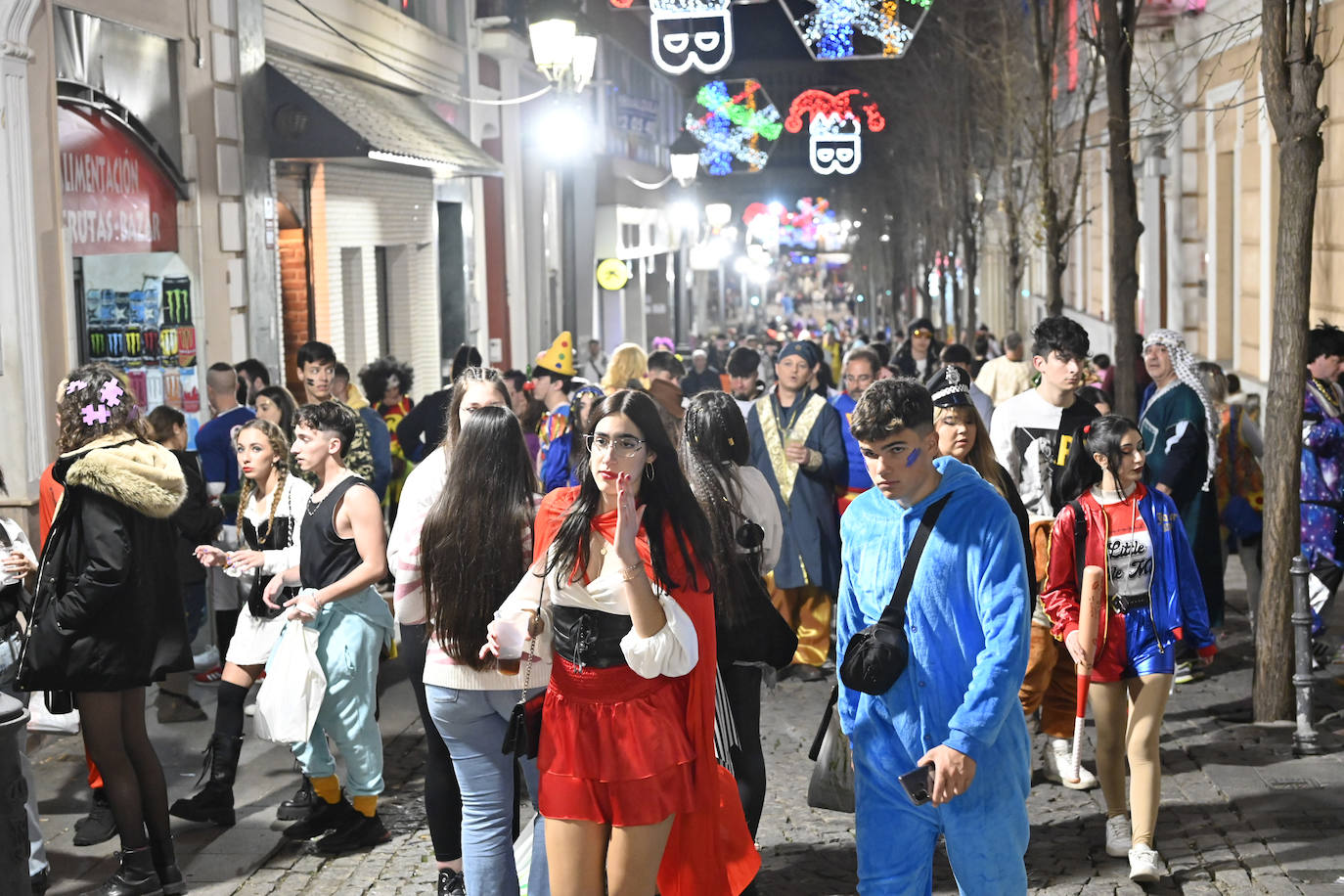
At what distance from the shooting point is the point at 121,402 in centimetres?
619

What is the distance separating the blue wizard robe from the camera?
9641 mm

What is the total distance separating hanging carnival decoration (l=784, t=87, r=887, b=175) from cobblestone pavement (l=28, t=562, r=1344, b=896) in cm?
2280

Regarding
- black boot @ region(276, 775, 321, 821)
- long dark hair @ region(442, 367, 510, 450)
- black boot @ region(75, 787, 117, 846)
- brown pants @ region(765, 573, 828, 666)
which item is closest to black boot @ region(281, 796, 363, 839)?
black boot @ region(276, 775, 321, 821)

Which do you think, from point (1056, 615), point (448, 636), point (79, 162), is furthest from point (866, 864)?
point (79, 162)

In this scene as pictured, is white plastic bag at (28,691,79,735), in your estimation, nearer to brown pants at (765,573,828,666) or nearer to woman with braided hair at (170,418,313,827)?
A: woman with braided hair at (170,418,313,827)

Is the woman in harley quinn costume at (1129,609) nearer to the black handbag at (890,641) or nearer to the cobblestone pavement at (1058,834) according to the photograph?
the cobblestone pavement at (1058,834)

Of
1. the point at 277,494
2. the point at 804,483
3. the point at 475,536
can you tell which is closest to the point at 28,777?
the point at 277,494

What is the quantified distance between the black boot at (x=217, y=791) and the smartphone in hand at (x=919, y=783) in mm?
3532

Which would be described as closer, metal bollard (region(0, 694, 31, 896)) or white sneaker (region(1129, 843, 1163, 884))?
metal bollard (region(0, 694, 31, 896))

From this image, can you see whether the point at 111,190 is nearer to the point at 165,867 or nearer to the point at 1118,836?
the point at 165,867

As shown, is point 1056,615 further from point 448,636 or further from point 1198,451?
point 1198,451

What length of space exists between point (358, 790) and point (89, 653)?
4.07 ft

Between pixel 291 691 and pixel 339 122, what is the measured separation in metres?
10.0

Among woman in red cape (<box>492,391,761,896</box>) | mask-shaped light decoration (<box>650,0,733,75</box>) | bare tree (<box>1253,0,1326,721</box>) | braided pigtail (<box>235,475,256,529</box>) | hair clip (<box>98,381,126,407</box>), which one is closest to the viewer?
woman in red cape (<box>492,391,761,896</box>)
